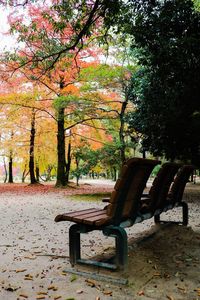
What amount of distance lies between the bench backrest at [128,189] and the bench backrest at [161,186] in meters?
0.69

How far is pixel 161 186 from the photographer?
15.2 feet

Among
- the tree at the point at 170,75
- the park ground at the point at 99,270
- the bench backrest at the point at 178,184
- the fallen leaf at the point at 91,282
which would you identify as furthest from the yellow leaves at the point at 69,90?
the fallen leaf at the point at 91,282

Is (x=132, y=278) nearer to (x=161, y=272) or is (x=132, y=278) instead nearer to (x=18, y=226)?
(x=161, y=272)

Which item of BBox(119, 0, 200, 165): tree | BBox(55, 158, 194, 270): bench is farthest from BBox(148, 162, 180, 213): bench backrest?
BBox(119, 0, 200, 165): tree

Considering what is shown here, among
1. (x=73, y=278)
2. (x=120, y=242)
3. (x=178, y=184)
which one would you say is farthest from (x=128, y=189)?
(x=178, y=184)

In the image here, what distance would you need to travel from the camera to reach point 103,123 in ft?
68.3

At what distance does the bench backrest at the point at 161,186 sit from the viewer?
4488 millimetres

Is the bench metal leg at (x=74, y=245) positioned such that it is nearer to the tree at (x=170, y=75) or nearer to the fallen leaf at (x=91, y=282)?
the fallen leaf at (x=91, y=282)

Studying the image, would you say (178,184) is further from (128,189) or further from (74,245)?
(74,245)

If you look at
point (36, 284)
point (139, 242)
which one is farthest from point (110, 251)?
point (36, 284)

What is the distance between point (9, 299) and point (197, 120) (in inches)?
360

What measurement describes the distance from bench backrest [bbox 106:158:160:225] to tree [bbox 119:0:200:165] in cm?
640

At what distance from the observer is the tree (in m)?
10.3

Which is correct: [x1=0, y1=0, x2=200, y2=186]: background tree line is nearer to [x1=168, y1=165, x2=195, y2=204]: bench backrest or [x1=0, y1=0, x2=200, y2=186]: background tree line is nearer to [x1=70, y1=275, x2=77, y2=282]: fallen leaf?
[x1=168, y1=165, x2=195, y2=204]: bench backrest
